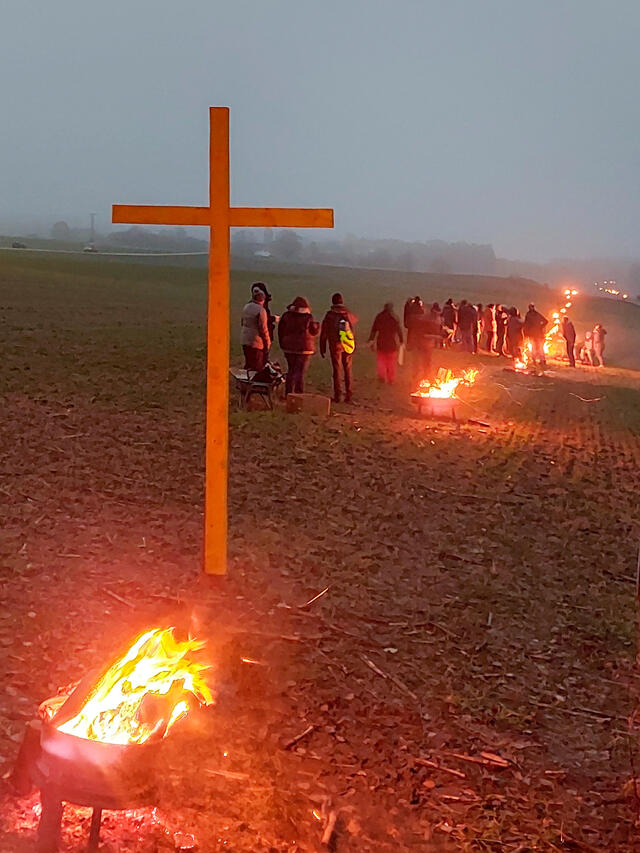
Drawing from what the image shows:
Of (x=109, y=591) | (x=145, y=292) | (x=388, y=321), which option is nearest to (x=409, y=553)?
(x=109, y=591)

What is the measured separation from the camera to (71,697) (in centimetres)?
341

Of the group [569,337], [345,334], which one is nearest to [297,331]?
[345,334]

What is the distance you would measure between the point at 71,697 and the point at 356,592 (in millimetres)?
3408

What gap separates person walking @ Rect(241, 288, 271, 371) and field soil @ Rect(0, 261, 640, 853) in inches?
52.0

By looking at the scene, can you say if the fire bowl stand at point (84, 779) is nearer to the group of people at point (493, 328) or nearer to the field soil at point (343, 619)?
the field soil at point (343, 619)

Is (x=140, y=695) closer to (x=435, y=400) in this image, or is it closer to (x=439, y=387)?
(x=435, y=400)

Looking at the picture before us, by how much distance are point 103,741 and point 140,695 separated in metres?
0.49

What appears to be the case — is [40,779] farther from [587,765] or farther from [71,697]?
[587,765]

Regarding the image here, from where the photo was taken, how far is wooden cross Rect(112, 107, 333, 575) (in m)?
5.69

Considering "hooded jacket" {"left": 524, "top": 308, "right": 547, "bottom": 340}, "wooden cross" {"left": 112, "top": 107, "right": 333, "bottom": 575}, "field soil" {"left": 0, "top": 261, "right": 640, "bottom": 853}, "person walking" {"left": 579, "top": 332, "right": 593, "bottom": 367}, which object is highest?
"wooden cross" {"left": 112, "top": 107, "right": 333, "bottom": 575}

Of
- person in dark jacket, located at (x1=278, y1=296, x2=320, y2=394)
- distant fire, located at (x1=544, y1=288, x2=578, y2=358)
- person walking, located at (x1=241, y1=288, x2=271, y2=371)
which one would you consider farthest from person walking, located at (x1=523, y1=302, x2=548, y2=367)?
person walking, located at (x1=241, y1=288, x2=271, y2=371)

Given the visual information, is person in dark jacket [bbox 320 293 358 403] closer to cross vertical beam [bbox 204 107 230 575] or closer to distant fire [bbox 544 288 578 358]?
cross vertical beam [bbox 204 107 230 575]

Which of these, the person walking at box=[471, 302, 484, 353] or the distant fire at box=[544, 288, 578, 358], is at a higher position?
the person walking at box=[471, 302, 484, 353]

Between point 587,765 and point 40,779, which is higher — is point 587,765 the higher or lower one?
the lower one
